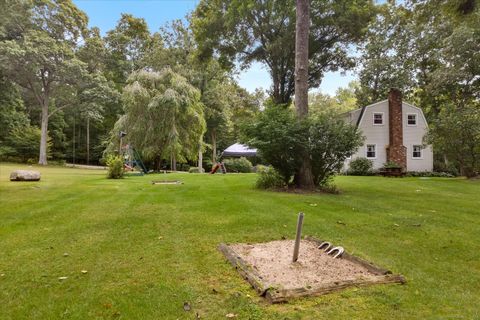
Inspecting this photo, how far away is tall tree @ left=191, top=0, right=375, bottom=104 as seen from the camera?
16.7m

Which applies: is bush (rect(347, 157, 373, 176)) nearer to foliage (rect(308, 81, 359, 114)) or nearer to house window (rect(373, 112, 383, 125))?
house window (rect(373, 112, 383, 125))

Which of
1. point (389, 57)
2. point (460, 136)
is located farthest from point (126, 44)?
point (460, 136)

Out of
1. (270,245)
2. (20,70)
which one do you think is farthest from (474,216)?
(20,70)

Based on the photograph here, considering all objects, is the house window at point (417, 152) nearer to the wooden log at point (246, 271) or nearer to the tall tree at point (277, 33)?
the tall tree at point (277, 33)

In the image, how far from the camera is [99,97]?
89.5 ft

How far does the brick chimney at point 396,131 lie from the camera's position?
20312mm

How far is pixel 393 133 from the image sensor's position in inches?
806

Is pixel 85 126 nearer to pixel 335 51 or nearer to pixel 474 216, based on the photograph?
pixel 335 51

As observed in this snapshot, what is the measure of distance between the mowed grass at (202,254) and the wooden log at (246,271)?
0.26 ft

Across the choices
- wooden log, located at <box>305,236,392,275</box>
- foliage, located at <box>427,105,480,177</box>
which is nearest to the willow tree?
foliage, located at <box>427,105,480,177</box>

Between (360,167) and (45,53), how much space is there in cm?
2490

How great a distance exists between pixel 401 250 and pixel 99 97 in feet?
91.9

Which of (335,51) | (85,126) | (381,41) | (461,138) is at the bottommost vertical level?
(461,138)

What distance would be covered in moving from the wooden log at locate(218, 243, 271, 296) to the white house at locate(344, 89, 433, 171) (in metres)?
18.0
